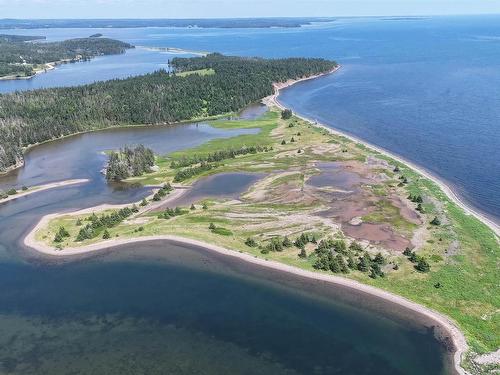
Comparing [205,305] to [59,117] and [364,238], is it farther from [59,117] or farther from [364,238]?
[59,117]

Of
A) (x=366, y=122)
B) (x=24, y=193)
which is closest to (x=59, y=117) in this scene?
(x=24, y=193)

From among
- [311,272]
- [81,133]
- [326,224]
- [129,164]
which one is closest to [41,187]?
[129,164]

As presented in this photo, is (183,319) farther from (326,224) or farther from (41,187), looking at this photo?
(41,187)

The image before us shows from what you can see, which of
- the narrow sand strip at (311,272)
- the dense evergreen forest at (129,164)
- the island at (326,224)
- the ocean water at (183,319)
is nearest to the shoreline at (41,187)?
the dense evergreen forest at (129,164)

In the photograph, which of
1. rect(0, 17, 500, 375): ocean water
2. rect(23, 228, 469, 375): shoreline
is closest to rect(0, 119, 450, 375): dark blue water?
rect(0, 17, 500, 375): ocean water

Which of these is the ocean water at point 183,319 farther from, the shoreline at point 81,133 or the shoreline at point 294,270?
the shoreline at point 81,133

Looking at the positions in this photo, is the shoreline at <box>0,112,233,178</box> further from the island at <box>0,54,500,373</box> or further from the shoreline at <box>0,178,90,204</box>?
the shoreline at <box>0,178,90,204</box>
